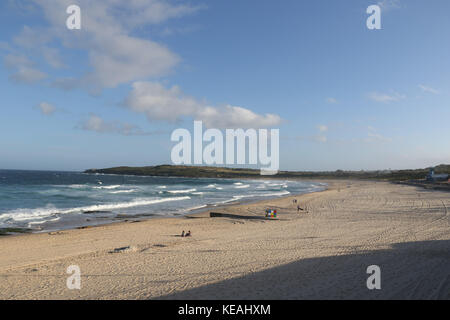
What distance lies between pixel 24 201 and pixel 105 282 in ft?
90.1

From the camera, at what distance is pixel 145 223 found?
787 inches

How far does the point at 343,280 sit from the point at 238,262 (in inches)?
131

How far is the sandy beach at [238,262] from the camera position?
287 inches

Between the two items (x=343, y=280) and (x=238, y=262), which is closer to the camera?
(x=343, y=280)

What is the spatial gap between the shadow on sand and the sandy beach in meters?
0.02

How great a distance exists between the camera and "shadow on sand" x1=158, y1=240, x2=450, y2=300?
22.3 feet

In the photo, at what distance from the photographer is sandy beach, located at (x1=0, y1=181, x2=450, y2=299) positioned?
7.29 m

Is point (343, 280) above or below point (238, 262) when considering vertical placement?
above

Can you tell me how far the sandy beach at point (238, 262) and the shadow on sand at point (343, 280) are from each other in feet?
0.07

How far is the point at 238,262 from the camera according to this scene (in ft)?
32.4

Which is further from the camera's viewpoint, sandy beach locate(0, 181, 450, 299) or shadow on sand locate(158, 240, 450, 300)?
sandy beach locate(0, 181, 450, 299)

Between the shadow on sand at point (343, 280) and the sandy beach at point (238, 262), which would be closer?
the shadow on sand at point (343, 280)
